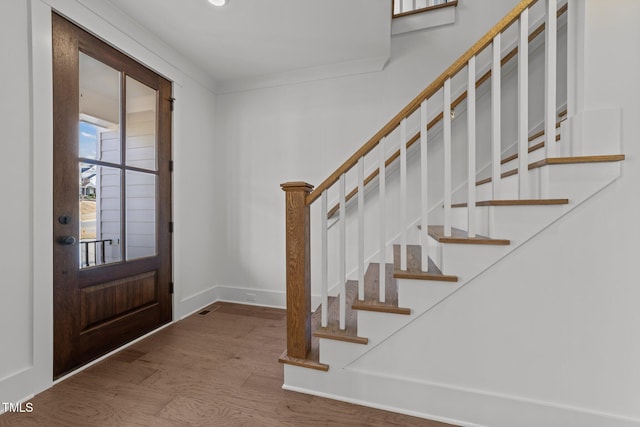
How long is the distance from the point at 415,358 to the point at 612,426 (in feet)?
2.75

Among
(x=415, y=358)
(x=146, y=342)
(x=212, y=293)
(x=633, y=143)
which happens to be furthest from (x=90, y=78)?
(x=633, y=143)

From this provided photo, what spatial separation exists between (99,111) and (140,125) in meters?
0.31

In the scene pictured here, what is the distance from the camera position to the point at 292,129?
8.96 ft

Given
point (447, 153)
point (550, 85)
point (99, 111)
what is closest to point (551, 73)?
point (550, 85)

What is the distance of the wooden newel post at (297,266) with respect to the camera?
5.05 ft

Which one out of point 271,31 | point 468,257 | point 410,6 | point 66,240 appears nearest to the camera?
point 468,257

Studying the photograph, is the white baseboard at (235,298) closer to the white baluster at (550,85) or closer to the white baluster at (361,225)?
the white baluster at (361,225)

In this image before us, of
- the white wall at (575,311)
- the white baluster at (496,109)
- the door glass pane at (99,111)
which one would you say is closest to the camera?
the white wall at (575,311)

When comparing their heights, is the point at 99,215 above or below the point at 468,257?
above

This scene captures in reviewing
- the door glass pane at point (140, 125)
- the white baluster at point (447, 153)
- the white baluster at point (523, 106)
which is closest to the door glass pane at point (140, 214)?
the door glass pane at point (140, 125)

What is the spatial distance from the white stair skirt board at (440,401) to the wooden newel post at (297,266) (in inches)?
6.7

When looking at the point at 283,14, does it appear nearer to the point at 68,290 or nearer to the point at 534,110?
the point at 534,110

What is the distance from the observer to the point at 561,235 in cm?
122

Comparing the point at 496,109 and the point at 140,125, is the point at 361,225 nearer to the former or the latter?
the point at 496,109
